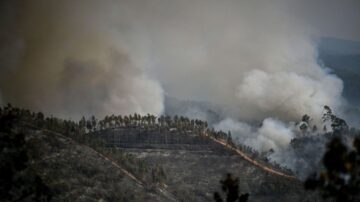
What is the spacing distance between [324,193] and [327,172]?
10.4 feet

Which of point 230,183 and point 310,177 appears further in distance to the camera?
point 230,183

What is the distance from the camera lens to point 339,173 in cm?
5638

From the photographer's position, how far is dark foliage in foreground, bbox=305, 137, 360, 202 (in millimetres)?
54875

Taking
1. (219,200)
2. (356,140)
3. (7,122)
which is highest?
(7,122)

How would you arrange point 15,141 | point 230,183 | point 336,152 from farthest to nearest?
1. point 15,141
2. point 230,183
3. point 336,152

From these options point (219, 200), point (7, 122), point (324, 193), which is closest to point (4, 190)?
point (7, 122)

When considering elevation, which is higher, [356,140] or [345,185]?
[356,140]

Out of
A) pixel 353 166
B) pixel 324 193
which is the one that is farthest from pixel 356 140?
pixel 324 193

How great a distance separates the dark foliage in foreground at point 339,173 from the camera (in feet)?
180

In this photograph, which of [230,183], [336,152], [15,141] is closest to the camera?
[336,152]

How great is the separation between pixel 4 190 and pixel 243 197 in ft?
126

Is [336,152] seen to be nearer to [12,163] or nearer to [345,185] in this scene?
[345,185]

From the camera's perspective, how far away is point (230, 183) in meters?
77.7

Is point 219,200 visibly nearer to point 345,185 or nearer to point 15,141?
point 345,185
